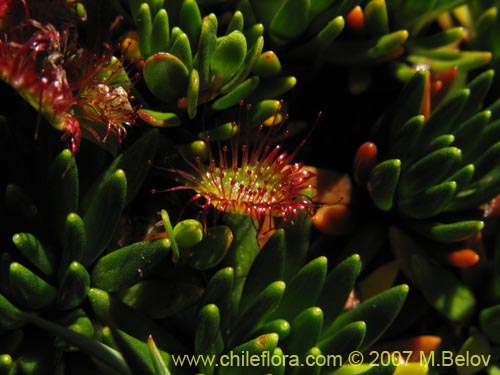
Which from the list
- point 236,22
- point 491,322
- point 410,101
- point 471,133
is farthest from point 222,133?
point 491,322

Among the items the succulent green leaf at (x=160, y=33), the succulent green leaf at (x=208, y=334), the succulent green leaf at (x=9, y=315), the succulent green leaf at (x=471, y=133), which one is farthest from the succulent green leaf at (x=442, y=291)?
the succulent green leaf at (x=9, y=315)

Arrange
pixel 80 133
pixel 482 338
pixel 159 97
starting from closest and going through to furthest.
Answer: pixel 80 133, pixel 159 97, pixel 482 338

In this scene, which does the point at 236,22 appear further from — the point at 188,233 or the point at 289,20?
the point at 188,233

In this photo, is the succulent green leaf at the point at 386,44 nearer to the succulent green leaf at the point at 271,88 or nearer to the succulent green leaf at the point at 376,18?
the succulent green leaf at the point at 376,18

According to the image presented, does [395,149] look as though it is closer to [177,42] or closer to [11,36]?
[177,42]

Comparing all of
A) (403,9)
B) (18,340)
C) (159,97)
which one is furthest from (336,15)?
(18,340)
